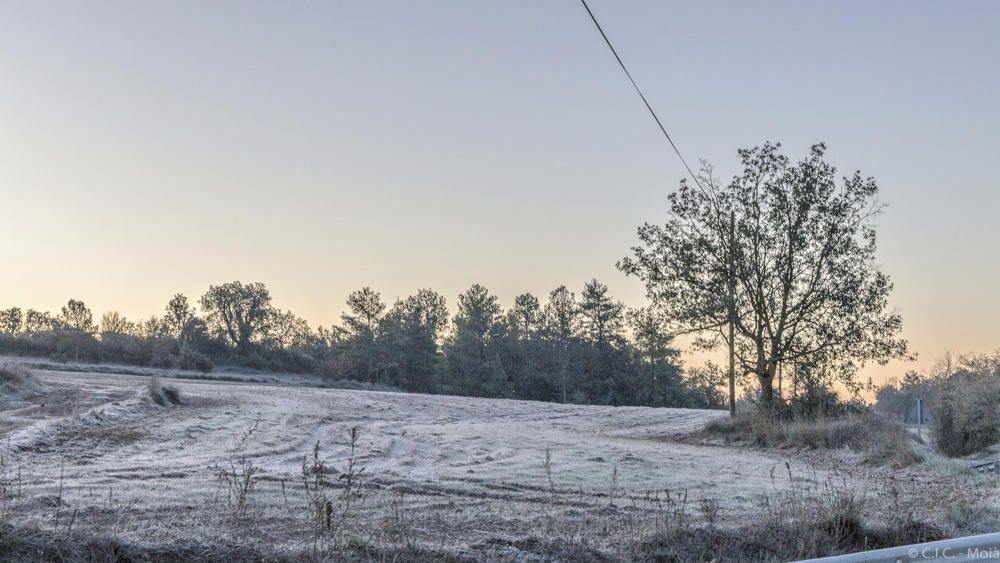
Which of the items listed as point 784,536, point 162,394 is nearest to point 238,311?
point 162,394

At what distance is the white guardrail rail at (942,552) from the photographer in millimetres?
5613

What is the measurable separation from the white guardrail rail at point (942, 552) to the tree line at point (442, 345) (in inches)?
2226

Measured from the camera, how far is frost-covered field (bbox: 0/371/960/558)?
7.51m

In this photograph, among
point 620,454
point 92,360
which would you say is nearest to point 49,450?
point 620,454

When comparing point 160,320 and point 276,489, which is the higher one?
point 160,320

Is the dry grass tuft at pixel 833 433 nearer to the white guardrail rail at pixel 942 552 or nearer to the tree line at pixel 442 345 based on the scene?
the white guardrail rail at pixel 942 552

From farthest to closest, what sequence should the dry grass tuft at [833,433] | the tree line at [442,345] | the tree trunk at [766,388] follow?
1. the tree line at [442,345]
2. the tree trunk at [766,388]
3. the dry grass tuft at [833,433]

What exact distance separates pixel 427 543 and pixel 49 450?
384 inches

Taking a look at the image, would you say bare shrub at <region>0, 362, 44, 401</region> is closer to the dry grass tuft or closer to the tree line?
the dry grass tuft

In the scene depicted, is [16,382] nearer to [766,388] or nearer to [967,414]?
[766,388]

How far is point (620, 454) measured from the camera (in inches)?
705

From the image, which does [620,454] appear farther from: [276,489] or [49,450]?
[49,450]

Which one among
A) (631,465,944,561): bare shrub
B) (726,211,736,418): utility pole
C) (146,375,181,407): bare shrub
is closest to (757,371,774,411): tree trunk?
(726,211,736,418): utility pole

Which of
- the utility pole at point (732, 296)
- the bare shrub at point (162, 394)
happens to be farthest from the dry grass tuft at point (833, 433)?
the bare shrub at point (162, 394)
